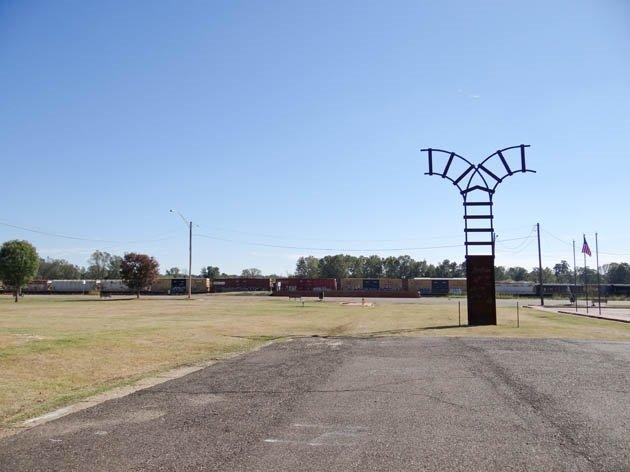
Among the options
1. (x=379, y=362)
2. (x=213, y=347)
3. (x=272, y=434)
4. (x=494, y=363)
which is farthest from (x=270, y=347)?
(x=272, y=434)

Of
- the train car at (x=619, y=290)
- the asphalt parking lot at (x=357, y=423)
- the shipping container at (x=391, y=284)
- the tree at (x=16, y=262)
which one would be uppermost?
the tree at (x=16, y=262)

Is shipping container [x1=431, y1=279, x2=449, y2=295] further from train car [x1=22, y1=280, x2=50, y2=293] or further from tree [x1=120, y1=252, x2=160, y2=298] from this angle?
train car [x1=22, y1=280, x2=50, y2=293]

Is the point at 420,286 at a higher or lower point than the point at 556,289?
higher

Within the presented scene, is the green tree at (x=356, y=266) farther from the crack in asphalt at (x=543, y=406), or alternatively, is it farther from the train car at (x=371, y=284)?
the crack in asphalt at (x=543, y=406)

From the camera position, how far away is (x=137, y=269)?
266ft

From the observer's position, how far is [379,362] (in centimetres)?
1327

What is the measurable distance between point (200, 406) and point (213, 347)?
9.43 meters

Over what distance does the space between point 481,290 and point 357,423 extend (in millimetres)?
21584

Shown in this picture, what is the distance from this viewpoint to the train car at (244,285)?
118500 millimetres

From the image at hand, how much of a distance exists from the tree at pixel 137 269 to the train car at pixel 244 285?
125 feet

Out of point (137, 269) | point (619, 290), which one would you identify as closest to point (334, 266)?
point (619, 290)

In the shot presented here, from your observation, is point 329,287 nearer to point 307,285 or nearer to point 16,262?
point 307,285

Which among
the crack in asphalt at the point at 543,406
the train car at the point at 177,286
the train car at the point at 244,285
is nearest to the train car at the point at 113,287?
the train car at the point at 177,286

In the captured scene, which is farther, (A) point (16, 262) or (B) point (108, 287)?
(B) point (108, 287)
